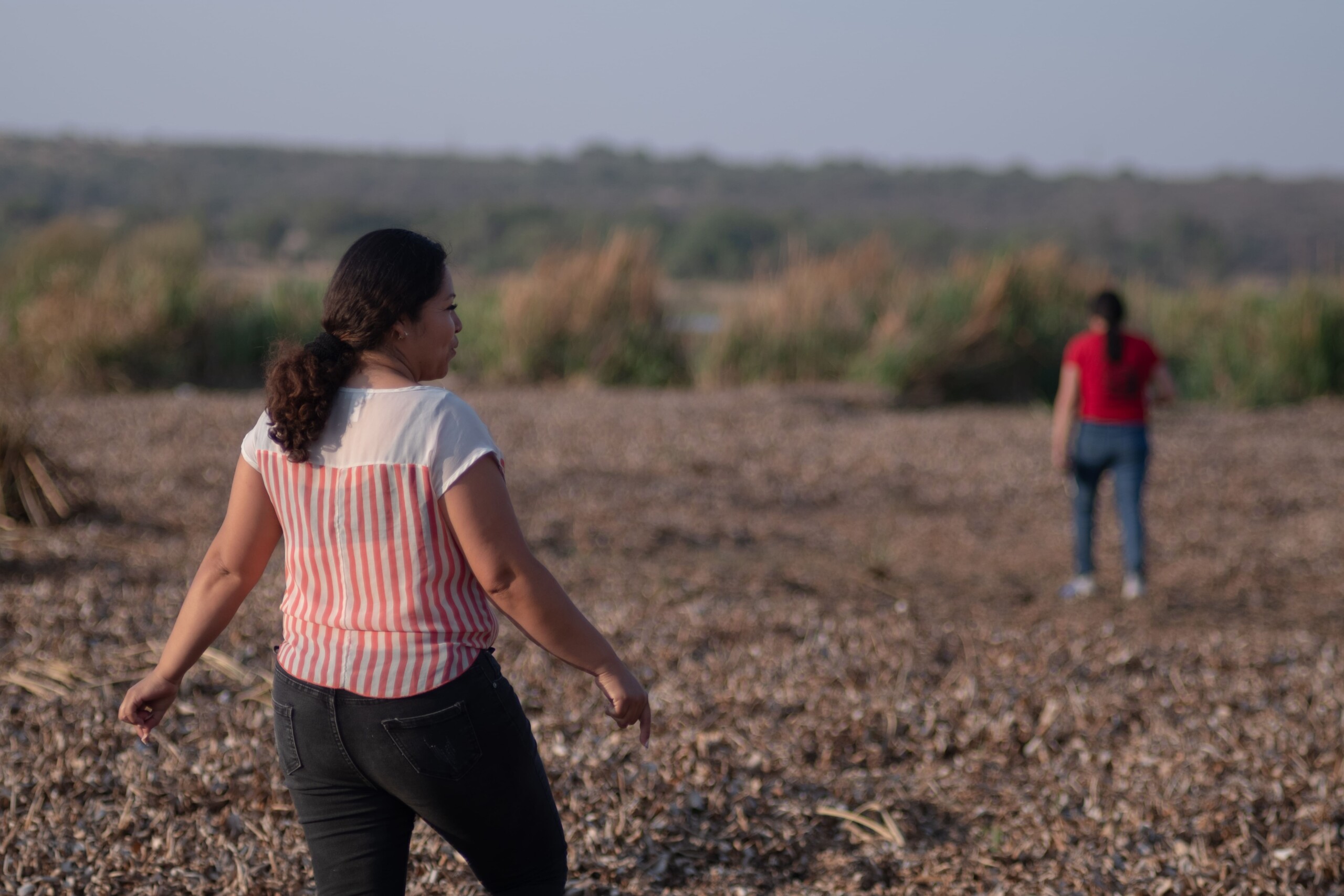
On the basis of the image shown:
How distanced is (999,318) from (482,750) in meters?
11.5

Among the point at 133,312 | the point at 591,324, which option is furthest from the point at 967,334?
the point at 133,312

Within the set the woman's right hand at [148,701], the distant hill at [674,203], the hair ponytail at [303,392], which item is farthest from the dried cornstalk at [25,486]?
the distant hill at [674,203]

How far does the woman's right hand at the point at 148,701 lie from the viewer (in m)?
1.83

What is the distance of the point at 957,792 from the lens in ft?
10.7

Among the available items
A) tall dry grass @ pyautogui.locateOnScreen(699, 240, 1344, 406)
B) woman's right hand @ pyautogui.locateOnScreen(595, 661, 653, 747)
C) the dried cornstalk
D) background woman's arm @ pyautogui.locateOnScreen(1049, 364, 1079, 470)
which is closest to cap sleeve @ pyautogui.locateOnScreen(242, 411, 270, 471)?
woman's right hand @ pyautogui.locateOnScreen(595, 661, 653, 747)

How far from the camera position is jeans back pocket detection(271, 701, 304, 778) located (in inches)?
68.8

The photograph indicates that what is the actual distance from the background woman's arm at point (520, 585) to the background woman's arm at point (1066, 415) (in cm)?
415

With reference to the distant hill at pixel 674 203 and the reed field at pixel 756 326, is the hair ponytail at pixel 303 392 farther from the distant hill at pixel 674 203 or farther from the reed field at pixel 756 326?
the distant hill at pixel 674 203

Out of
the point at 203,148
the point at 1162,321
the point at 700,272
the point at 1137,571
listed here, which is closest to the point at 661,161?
the point at 203,148

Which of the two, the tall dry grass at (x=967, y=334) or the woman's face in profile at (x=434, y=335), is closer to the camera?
the woman's face in profile at (x=434, y=335)

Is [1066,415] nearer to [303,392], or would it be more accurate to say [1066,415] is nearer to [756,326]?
[303,392]

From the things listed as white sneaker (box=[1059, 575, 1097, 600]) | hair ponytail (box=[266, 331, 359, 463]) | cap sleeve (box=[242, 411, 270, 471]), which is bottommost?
white sneaker (box=[1059, 575, 1097, 600])

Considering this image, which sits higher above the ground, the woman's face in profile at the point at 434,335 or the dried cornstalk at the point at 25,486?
the woman's face in profile at the point at 434,335

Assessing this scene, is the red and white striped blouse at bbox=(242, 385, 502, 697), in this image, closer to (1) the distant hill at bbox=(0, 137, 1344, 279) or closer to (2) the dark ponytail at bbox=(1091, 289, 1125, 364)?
(2) the dark ponytail at bbox=(1091, 289, 1125, 364)
